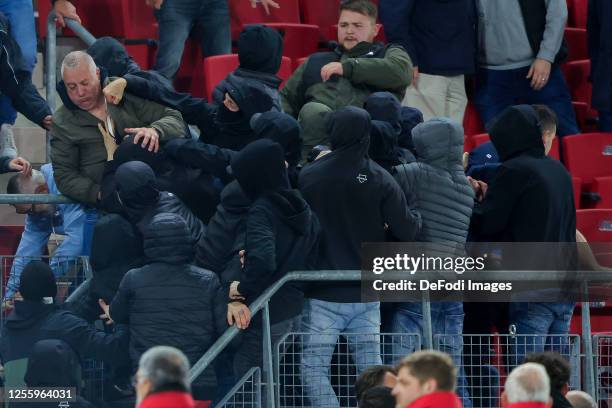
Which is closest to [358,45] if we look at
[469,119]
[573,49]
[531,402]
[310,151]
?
[310,151]

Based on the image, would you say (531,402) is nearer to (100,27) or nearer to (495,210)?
(495,210)

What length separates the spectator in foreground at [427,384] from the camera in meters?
7.32

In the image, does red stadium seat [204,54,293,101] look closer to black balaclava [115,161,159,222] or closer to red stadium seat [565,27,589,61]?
black balaclava [115,161,159,222]

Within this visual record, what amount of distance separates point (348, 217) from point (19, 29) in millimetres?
2993

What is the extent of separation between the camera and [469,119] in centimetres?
1309

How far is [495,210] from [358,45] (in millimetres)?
1546

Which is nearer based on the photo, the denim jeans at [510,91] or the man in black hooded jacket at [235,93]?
the man in black hooded jacket at [235,93]

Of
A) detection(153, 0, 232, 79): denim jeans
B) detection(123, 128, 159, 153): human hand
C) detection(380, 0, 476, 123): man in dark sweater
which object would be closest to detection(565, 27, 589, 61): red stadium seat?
detection(380, 0, 476, 123): man in dark sweater

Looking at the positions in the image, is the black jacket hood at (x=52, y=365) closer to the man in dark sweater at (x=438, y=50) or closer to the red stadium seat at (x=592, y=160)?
the man in dark sweater at (x=438, y=50)

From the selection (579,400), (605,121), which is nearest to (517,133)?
(579,400)

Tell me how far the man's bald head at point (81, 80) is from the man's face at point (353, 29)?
5.13 ft

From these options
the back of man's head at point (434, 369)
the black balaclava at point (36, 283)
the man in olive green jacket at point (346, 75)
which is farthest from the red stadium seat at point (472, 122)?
the back of man's head at point (434, 369)

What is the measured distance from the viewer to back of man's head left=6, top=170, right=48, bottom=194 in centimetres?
1120

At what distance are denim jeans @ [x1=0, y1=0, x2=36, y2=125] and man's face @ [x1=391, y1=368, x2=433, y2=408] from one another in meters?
5.01
